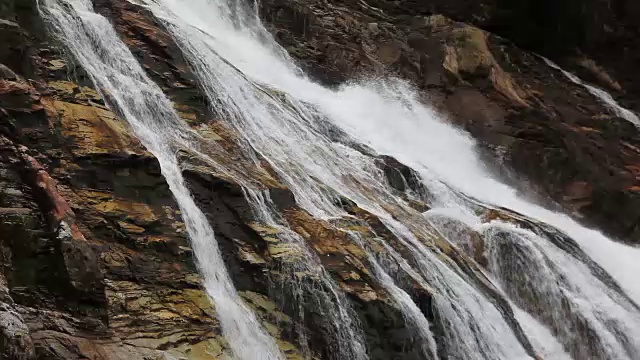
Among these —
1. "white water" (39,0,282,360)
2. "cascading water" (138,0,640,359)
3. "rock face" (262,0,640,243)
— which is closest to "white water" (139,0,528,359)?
"cascading water" (138,0,640,359)

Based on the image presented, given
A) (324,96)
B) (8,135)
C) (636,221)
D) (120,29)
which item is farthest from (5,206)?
(636,221)

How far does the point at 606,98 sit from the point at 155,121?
58.2 ft

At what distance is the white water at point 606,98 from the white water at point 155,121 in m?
16.7

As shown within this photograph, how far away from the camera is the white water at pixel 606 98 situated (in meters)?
22.1

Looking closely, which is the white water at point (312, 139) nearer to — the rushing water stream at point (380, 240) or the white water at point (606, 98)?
the rushing water stream at point (380, 240)

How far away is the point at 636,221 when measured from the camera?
57.7ft

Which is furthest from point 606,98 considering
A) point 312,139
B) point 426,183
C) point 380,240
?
point 380,240

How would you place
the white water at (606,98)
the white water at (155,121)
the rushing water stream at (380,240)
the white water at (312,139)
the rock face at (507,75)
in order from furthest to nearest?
the white water at (606,98) → the rock face at (507,75) → the white water at (312,139) → the rushing water stream at (380,240) → the white water at (155,121)

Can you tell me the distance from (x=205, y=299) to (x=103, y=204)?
5.95ft

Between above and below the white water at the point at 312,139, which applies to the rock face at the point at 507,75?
above

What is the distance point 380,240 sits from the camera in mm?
10398

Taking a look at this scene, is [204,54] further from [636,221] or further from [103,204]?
[636,221]

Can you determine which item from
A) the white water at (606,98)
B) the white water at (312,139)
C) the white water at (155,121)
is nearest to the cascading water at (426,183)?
the white water at (312,139)

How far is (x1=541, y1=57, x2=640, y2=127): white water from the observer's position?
72.6ft
